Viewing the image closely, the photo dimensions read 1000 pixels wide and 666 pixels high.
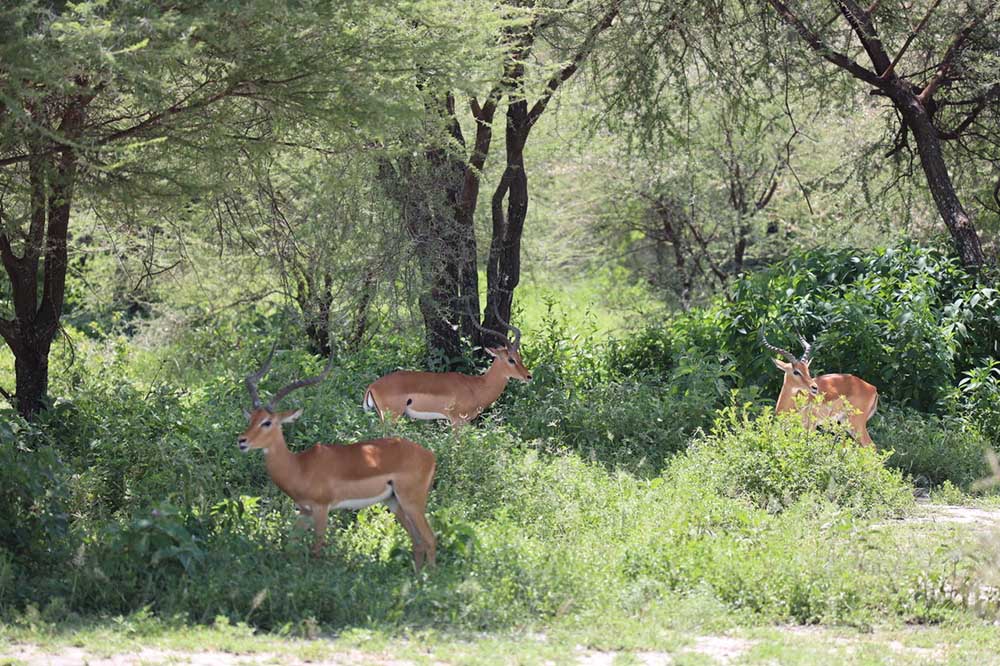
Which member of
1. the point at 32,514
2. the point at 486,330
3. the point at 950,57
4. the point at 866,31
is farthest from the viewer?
the point at 950,57

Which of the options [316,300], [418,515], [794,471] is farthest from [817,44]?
[418,515]

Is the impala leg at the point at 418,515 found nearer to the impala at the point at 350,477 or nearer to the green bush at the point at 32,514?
the impala at the point at 350,477

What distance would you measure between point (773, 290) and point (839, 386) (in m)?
2.58

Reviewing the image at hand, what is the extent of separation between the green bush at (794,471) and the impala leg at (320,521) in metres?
2.91

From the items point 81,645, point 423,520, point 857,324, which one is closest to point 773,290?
point 857,324

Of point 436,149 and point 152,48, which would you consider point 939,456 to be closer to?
point 436,149

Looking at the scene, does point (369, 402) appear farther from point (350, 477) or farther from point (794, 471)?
point (794, 471)

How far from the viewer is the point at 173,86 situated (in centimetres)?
793

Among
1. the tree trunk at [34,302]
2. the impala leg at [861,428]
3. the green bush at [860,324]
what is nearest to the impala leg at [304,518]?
the tree trunk at [34,302]

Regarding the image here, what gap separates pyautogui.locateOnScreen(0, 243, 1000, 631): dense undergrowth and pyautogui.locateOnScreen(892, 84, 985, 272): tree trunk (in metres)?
0.30

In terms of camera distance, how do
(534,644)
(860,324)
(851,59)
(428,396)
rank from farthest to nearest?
(851,59) → (860,324) → (428,396) → (534,644)

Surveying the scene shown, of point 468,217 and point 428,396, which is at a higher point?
point 468,217

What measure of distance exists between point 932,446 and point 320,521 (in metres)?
5.46

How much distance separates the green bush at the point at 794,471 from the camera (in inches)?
332
